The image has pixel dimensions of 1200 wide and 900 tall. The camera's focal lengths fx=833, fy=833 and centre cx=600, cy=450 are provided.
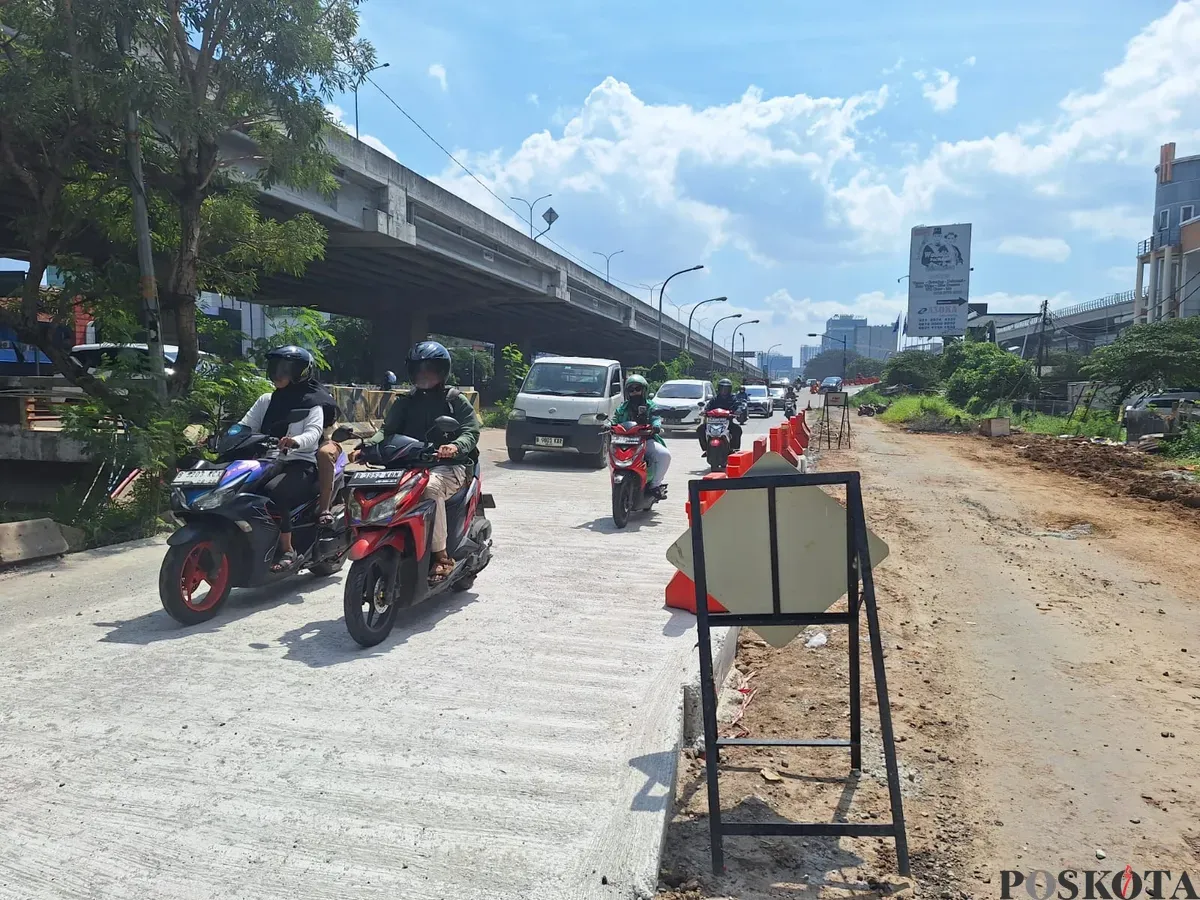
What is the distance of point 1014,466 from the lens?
17.7 meters

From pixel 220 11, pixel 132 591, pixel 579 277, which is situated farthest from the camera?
pixel 579 277

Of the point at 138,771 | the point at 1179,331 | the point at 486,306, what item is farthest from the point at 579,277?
the point at 138,771

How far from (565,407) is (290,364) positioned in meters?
8.71

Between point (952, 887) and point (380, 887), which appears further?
point (952, 887)

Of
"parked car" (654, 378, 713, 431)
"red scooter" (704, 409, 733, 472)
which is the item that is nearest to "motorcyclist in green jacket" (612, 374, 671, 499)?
"red scooter" (704, 409, 733, 472)

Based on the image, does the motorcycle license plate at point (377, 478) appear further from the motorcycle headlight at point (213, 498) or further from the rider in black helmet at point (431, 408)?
the motorcycle headlight at point (213, 498)

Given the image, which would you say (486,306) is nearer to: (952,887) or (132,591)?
(132,591)

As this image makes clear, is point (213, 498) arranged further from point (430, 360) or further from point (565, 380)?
point (565, 380)

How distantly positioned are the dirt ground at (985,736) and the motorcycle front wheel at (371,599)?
2.00m

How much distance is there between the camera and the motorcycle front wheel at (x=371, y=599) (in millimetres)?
4516

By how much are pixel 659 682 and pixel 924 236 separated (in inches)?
2125

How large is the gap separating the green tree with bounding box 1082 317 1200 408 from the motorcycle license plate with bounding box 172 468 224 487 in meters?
26.9

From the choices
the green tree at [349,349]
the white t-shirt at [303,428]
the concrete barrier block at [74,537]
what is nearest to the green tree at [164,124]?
the concrete barrier block at [74,537]

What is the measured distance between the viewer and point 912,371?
213ft
